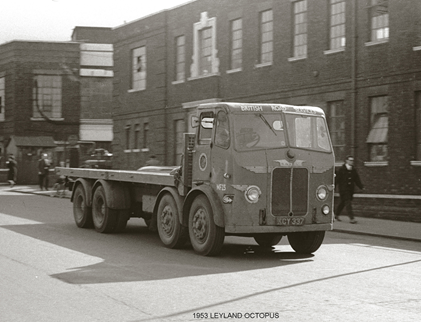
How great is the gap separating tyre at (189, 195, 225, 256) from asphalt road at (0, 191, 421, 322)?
197 millimetres

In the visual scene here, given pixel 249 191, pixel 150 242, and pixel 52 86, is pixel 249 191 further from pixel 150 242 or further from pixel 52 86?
pixel 52 86

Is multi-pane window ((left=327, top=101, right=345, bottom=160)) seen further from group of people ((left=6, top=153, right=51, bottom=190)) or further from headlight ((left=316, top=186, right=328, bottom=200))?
group of people ((left=6, top=153, right=51, bottom=190))

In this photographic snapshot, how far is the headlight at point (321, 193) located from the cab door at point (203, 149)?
1743mm

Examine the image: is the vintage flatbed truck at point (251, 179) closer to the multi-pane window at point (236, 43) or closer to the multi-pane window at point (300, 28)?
the multi-pane window at point (300, 28)

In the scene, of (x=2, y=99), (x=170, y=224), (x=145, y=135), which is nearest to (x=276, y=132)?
(x=170, y=224)

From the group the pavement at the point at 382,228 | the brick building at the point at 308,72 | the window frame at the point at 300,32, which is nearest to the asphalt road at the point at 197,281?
the pavement at the point at 382,228

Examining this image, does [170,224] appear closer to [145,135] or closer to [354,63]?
[354,63]

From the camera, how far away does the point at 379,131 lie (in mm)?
22641

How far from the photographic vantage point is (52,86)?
162 ft

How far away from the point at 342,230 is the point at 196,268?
27.7 feet

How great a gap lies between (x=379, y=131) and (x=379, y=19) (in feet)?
11.0

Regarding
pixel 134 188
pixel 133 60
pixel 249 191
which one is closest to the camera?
pixel 249 191

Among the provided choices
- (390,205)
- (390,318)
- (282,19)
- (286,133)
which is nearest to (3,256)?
(286,133)

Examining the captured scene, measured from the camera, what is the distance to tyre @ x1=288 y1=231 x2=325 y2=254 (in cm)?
1270
